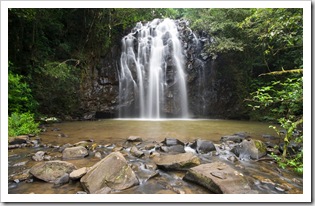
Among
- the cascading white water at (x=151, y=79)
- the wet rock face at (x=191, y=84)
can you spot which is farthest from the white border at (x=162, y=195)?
the cascading white water at (x=151, y=79)

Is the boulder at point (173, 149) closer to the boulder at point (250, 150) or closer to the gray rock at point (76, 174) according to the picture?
the boulder at point (250, 150)

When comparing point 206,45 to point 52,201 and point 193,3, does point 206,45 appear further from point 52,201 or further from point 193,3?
point 52,201

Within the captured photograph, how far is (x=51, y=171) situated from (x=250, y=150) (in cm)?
352

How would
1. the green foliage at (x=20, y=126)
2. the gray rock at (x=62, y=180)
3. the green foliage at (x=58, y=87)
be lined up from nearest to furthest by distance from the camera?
the gray rock at (x=62, y=180) < the green foliage at (x=20, y=126) < the green foliage at (x=58, y=87)

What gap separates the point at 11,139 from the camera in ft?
15.2

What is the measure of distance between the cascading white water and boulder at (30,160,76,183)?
9492 mm

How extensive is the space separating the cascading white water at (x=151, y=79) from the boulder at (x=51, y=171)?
374 inches

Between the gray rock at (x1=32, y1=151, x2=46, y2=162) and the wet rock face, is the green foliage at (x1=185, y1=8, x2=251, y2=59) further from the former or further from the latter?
the gray rock at (x1=32, y1=151, x2=46, y2=162)

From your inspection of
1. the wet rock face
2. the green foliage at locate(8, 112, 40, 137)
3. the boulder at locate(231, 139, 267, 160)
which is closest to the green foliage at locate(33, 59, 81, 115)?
the wet rock face

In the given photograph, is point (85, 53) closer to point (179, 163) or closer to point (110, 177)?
point (179, 163)

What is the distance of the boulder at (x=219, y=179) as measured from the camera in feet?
7.77

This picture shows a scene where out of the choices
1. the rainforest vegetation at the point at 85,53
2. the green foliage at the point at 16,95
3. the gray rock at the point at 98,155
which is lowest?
the gray rock at the point at 98,155

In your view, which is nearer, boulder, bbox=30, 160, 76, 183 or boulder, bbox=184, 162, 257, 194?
boulder, bbox=184, 162, 257, 194

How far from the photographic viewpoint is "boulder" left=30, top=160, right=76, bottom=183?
2720mm
